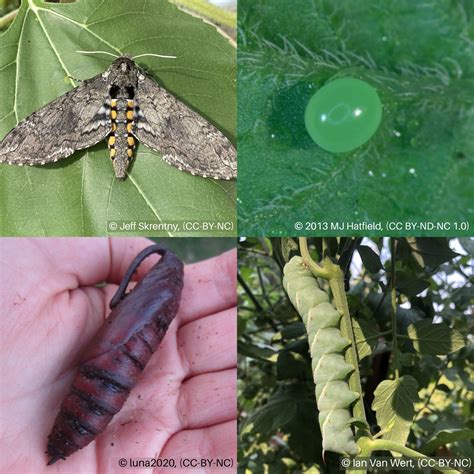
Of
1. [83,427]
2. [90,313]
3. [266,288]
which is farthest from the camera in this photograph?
[266,288]

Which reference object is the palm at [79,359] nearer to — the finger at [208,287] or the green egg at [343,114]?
the finger at [208,287]

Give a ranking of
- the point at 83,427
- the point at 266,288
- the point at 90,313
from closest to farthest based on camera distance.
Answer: the point at 83,427, the point at 90,313, the point at 266,288

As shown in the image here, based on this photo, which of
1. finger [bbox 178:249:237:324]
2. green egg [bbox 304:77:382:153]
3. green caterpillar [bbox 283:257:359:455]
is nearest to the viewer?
green caterpillar [bbox 283:257:359:455]

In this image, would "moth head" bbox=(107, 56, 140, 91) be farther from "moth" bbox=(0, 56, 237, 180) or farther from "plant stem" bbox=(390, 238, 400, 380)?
"plant stem" bbox=(390, 238, 400, 380)

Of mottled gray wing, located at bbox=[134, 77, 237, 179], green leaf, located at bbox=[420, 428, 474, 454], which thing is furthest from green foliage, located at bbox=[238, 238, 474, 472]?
mottled gray wing, located at bbox=[134, 77, 237, 179]

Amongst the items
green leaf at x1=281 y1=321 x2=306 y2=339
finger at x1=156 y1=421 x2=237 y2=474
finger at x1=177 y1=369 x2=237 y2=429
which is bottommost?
finger at x1=156 y1=421 x2=237 y2=474

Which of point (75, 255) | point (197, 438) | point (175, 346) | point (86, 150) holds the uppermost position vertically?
point (86, 150)

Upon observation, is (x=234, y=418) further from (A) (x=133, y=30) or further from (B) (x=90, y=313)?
(A) (x=133, y=30)

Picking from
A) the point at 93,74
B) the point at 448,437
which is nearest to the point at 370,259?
the point at 448,437

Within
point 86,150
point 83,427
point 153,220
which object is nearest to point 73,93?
point 86,150
